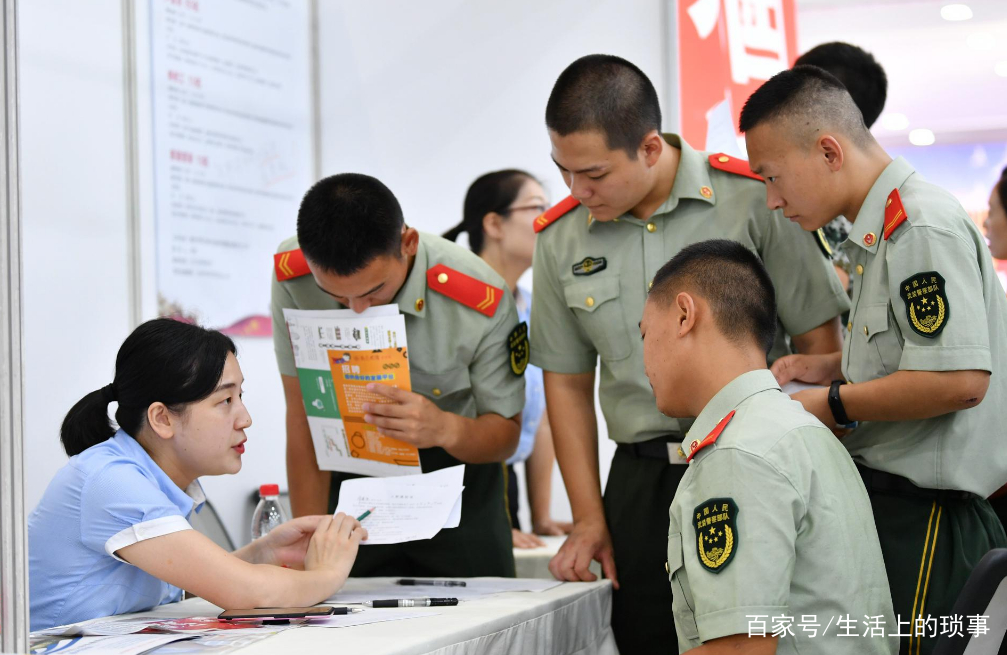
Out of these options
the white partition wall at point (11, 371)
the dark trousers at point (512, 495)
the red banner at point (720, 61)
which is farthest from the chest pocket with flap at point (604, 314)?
the red banner at point (720, 61)

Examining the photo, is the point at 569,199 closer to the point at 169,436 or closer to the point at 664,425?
the point at 664,425

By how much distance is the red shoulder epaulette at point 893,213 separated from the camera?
1556mm

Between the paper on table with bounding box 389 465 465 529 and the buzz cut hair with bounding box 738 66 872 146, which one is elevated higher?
the buzz cut hair with bounding box 738 66 872 146

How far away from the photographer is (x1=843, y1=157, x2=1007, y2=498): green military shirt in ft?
4.85

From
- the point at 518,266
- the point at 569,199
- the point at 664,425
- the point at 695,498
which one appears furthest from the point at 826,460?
the point at 518,266

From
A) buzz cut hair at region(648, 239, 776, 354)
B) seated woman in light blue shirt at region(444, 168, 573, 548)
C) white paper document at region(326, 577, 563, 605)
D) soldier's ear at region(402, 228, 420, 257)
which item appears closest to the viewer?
buzz cut hair at region(648, 239, 776, 354)

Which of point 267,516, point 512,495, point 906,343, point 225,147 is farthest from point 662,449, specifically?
point 225,147

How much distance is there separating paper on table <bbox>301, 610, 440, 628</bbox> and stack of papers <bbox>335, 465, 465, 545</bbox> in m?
0.24

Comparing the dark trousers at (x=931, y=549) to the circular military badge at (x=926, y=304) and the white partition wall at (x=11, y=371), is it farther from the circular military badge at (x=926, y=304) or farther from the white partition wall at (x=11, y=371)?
the white partition wall at (x=11, y=371)

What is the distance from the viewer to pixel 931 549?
1.55 metres

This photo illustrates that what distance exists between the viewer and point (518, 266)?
10.5ft

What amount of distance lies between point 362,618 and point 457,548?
0.66m

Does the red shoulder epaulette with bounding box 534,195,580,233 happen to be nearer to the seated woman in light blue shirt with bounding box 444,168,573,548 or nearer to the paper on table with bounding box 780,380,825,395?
the paper on table with bounding box 780,380,825,395

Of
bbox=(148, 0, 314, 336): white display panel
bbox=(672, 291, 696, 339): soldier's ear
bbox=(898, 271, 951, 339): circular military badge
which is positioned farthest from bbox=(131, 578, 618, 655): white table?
bbox=(148, 0, 314, 336): white display panel
